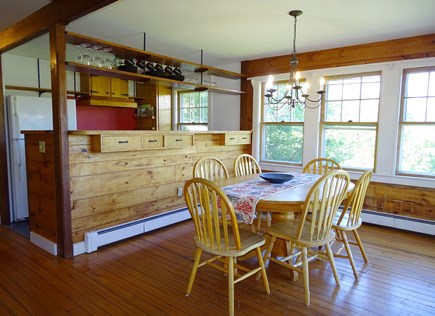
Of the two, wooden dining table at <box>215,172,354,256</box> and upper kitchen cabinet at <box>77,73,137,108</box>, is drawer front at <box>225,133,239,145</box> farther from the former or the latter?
upper kitchen cabinet at <box>77,73,137,108</box>

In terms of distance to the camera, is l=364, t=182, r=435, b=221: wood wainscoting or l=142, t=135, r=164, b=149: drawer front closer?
l=142, t=135, r=164, b=149: drawer front

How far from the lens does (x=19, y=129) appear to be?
3.82 metres

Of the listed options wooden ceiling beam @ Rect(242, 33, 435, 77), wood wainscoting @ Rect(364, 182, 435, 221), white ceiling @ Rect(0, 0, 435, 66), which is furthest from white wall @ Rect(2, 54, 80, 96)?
wood wainscoting @ Rect(364, 182, 435, 221)

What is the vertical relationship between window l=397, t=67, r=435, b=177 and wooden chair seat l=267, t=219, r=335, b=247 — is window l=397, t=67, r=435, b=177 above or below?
above

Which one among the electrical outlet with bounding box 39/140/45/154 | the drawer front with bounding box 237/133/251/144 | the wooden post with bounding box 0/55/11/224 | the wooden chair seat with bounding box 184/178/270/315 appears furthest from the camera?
the drawer front with bounding box 237/133/251/144

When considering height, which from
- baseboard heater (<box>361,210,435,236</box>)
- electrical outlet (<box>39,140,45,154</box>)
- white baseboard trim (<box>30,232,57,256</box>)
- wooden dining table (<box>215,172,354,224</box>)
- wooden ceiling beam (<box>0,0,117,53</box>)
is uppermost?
wooden ceiling beam (<box>0,0,117,53</box>)

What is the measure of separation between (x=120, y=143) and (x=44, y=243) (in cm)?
129

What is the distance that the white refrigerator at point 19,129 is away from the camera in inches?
149

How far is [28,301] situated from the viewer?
2178 millimetres

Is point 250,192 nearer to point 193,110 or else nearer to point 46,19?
point 46,19

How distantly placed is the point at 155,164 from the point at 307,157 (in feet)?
7.31

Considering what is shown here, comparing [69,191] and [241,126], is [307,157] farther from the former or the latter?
[69,191]

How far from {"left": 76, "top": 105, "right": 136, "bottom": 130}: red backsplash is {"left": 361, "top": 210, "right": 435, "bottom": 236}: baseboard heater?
4491 millimetres

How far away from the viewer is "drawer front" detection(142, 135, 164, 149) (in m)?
3.32
